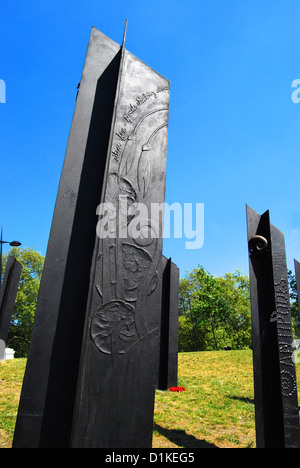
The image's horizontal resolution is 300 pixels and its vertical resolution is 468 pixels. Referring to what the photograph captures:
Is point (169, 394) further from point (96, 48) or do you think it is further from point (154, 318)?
point (96, 48)

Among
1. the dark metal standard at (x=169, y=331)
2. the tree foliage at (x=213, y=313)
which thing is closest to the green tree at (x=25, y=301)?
the tree foliage at (x=213, y=313)

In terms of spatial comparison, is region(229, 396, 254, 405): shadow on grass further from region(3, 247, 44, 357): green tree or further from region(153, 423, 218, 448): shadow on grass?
region(3, 247, 44, 357): green tree

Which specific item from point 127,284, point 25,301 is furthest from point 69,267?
point 25,301

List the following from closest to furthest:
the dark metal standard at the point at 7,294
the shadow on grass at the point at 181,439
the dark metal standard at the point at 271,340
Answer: the dark metal standard at the point at 271,340 → the shadow on grass at the point at 181,439 → the dark metal standard at the point at 7,294

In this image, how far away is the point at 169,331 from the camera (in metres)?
7.55

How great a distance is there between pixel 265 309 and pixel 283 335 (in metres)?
0.30

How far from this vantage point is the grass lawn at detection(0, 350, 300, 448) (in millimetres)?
3843

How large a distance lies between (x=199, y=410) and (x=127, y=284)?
13.3 feet

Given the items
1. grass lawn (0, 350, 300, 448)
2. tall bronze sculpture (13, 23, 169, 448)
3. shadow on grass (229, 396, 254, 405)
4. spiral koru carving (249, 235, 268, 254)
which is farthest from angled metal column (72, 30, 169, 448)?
shadow on grass (229, 396, 254, 405)

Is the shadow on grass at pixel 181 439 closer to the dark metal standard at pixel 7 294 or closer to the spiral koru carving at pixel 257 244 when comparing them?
the spiral koru carving at pixel 257 244

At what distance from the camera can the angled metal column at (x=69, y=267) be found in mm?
2508

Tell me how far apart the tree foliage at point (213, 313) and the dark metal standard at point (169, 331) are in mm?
22463

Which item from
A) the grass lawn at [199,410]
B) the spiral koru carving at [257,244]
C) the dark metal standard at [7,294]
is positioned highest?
the dark metal standard at [7,294]

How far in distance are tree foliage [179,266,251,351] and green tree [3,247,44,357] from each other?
55.4 feet
